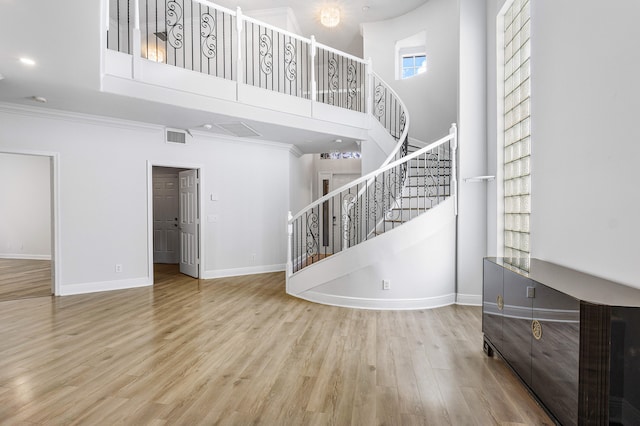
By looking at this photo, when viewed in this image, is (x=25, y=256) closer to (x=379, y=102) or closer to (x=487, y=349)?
(x=379, y=102)

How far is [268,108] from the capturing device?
5562 mm

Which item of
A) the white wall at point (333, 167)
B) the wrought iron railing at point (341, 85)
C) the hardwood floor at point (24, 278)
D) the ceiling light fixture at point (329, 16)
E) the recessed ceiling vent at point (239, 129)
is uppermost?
the ceiling light fixture at point (329, 16)

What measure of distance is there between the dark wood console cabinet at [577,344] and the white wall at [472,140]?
7.54ft

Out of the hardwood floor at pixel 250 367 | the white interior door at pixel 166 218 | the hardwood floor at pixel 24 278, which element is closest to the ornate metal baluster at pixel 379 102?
the hardwood floor at pixel 250 367

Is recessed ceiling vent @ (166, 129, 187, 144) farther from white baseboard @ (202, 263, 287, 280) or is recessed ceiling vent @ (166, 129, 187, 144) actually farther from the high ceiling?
the high ceiling

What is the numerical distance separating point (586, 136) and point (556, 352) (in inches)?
60.1

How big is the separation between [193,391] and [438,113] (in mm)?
6942

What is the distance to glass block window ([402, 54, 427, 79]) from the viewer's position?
7913 millimetres

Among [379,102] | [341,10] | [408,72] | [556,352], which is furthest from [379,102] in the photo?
[556,352]

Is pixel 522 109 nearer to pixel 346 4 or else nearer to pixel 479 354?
pixel 479 354

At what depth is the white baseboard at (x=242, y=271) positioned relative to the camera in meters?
6.84

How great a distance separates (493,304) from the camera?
2.96 meters

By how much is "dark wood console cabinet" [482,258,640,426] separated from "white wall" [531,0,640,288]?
0.25 meters

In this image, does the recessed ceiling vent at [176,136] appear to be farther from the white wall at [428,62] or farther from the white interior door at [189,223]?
the white wall at [428,62]
